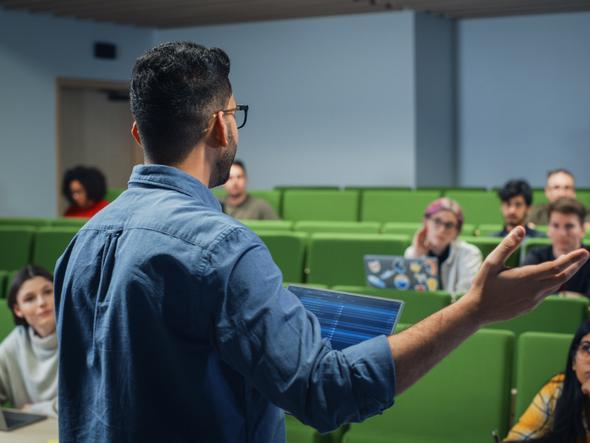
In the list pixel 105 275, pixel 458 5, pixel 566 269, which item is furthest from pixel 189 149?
pixel 458 5

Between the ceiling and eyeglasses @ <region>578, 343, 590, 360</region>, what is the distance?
7022 mm

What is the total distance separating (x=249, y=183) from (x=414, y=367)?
1006 cm

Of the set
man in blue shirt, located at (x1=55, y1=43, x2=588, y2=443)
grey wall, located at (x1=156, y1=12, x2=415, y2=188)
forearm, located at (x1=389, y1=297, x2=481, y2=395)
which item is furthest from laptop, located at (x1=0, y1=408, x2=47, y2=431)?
grey wall, located at (x1=156, y1=12, x2=415, y2=188)

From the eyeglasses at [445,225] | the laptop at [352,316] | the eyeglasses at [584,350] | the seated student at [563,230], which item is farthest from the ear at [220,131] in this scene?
the eyeglasses at [445,225]

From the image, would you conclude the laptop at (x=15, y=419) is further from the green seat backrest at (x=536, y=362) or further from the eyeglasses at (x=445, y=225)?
the eyeglasses at (x=445, y=225)

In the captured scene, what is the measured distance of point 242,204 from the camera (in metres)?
7.96

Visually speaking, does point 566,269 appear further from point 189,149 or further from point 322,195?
point 322,195

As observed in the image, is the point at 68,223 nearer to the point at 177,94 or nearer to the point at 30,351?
the point at 30,351

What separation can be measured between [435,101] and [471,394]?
25.8ft

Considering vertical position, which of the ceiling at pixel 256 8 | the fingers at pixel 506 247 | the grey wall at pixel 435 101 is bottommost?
the fingers at pixel 506 247

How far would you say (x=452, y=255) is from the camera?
4934 millimetres

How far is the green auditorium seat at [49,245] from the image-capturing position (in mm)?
5566

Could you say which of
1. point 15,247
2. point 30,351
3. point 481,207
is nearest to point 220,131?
point 30,351

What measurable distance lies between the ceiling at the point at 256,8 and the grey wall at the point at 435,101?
0.88 ft
